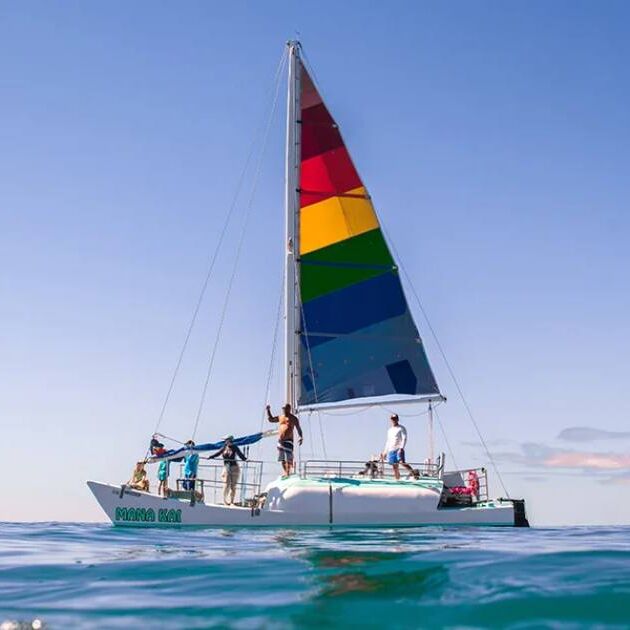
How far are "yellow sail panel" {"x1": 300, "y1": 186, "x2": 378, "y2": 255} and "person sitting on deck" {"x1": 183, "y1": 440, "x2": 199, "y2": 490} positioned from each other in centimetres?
736

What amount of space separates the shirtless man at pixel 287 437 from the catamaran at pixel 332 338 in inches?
29.2

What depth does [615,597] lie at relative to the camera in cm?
702

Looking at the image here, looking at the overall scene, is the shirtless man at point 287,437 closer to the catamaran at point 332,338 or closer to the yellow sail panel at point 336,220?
the catamaran at point 332,338

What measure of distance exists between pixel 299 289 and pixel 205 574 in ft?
53.8

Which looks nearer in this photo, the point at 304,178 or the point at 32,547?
the point at 32,547

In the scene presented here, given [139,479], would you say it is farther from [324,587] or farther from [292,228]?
[324,587]

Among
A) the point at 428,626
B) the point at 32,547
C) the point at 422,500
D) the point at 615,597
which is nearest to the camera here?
the point at 428,626

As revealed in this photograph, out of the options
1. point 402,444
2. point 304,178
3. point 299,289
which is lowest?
point 402,444

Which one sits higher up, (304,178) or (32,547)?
(304,178)

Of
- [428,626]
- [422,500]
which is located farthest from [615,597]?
[422,500]

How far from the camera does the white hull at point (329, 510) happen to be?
1981 cm

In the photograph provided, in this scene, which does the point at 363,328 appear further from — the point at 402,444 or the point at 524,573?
the point at 524,573

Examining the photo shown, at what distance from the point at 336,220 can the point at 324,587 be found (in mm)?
19058

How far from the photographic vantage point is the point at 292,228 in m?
25.4
